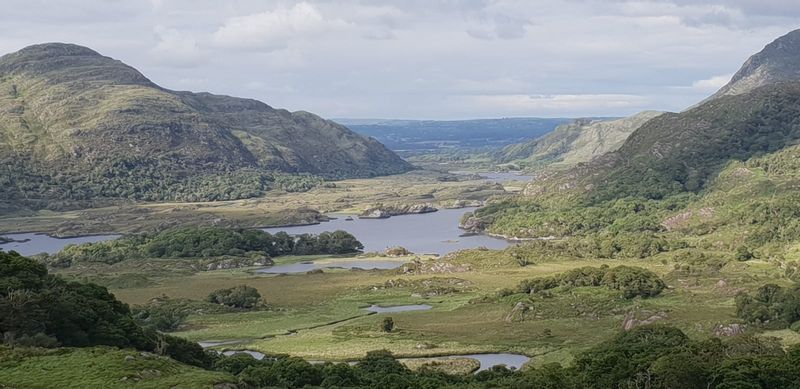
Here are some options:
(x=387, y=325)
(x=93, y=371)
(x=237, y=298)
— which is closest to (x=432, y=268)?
(x=237, y=298)

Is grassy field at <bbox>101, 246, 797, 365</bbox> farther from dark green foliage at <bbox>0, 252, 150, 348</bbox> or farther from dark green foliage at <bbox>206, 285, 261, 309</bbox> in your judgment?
dark green foliage at <bbox>0, 252, 150, 348</bbox>

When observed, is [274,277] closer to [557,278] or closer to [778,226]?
[557,278]

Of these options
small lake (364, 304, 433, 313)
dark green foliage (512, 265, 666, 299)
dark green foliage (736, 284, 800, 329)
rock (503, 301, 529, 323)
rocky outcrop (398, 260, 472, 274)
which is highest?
dark green foliage (736, 284, 800, 329)

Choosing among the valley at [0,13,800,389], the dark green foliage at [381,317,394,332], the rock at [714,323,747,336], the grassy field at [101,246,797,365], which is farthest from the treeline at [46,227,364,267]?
the rock at [714,323,747,336]

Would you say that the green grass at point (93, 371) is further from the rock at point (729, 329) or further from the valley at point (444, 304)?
the rock at point (729, 329)

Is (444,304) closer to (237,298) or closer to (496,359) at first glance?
(237,298)

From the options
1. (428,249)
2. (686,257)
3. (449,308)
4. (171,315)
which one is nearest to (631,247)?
(686,257)
